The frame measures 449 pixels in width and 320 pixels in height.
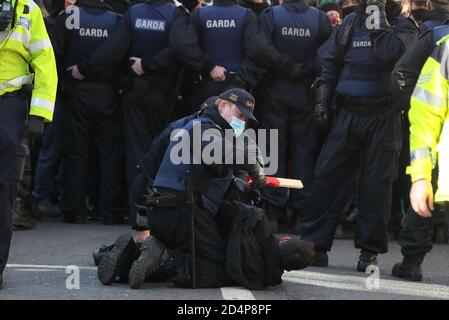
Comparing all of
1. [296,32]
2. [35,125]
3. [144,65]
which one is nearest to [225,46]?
[296,32]

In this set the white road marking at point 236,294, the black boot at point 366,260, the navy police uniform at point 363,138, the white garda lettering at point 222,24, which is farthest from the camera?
the white garda lettering at point 222,24

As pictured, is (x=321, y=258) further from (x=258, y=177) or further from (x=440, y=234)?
(x=440, y=234)

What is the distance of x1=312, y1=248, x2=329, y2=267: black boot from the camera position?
27.2 feet

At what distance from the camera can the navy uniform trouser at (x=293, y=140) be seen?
1023cm

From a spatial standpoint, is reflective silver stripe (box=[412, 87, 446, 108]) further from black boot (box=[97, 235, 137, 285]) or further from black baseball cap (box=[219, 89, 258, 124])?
black boot (box=[97, 235, 137, 285])

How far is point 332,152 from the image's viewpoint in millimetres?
8398

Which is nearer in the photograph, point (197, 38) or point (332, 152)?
point (332, 152)

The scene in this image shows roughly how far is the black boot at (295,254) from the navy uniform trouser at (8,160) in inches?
66.2

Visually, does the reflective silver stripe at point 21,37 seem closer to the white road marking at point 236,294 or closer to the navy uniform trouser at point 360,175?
the white road marking at point 236,294

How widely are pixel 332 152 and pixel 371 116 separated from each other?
40 cm

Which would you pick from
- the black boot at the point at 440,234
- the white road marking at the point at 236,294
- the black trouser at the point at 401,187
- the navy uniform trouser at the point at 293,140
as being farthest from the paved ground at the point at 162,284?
the navy uniform trouser at the point at 293,140

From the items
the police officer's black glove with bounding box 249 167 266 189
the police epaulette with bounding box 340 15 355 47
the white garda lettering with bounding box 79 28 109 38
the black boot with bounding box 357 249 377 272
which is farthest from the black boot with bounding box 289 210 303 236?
the police officer's black glove with bounding box 249 167 266 189
